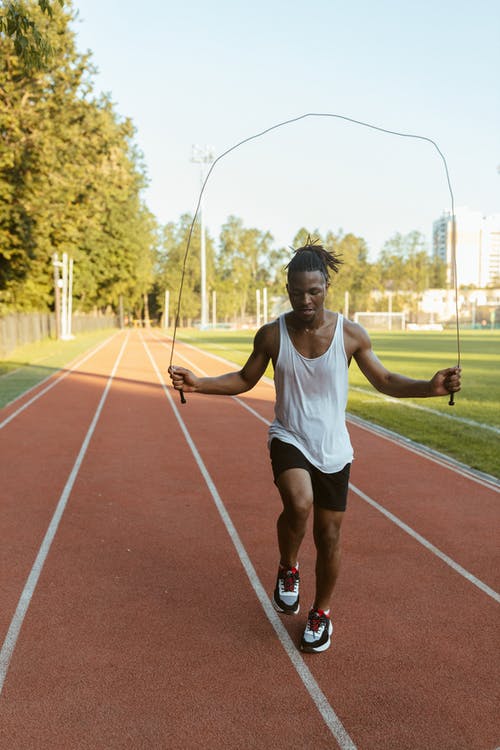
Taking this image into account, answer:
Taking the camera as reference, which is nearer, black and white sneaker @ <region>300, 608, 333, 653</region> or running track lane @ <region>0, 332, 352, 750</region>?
running track lane @ <region>0, 332, 352, 750</region>

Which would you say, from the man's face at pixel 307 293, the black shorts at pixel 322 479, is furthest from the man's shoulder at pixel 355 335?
the black shorts at pixel 322 479

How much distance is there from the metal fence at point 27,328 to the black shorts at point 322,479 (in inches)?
991

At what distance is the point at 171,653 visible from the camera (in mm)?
3766

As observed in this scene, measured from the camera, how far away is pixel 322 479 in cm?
367

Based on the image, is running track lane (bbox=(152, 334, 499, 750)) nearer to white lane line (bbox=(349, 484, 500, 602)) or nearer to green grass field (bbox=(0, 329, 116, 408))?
white lane line (bbox=(349, 484, 500, 602))

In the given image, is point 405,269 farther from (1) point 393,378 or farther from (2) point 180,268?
(1) point 393,378

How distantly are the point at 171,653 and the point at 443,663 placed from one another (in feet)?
4.50

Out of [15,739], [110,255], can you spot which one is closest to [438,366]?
[15,739]

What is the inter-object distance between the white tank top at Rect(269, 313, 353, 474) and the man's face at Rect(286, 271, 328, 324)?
16 centimetres

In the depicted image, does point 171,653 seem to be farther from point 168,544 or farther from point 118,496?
point 118,496

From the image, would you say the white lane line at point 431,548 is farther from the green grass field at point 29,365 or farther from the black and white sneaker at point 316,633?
the green grass field at point 29,365

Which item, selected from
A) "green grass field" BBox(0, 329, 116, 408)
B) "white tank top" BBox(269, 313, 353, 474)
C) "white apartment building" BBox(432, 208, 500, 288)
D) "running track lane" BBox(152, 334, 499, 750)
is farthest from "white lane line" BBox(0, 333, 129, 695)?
"white apartment building" BBox(432, 208, 500, 288)

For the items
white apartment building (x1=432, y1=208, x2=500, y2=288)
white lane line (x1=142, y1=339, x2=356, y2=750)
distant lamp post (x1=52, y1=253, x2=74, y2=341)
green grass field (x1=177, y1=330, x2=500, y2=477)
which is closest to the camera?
white lane line (x1=142, y1=339, x2=356, y2=750)

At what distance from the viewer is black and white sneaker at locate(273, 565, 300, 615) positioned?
4215 mm
